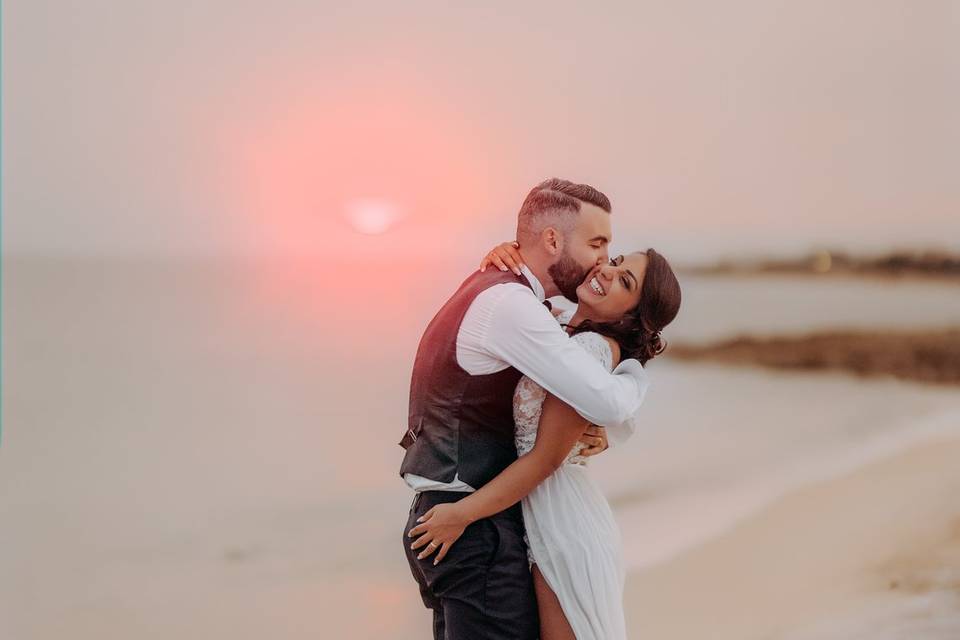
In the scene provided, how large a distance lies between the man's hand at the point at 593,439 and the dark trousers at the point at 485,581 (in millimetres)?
184

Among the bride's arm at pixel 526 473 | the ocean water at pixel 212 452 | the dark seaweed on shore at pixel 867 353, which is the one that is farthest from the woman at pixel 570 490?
the dark seaweed on shore at pixel 867 353

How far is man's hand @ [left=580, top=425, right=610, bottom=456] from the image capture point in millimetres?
1834

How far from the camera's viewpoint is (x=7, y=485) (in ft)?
13.5

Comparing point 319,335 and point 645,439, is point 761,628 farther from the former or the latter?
point 319,335

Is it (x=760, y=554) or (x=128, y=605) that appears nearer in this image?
(x=128, y=605)

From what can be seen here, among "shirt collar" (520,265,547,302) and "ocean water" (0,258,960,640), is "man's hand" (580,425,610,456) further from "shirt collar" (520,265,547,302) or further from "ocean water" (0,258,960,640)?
"ocean water" (0,258,960,640)

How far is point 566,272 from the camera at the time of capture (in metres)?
1.86

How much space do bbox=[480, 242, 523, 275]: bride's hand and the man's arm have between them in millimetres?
113

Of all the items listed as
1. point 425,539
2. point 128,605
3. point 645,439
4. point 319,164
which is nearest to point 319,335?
point 319,164

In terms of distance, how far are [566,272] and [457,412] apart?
12.7 inches

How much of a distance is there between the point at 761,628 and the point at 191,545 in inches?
91.0

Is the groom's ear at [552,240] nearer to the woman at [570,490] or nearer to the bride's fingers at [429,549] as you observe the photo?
the woman at [570,490]

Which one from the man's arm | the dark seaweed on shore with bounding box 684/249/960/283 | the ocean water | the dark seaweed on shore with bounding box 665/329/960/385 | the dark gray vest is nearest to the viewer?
the man's arm

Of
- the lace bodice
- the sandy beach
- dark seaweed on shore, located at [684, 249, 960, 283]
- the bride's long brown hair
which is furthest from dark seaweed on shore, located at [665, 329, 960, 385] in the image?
the lace bodice
